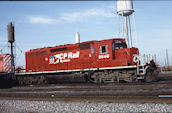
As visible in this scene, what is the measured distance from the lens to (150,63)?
55.1 feet

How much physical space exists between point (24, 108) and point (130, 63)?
1052cm

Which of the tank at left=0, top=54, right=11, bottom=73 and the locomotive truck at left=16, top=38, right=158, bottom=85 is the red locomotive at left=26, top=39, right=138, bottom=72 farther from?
the tank at left=0, top=54, right=11, bottom=73

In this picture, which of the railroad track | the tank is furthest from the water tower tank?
the railroad track

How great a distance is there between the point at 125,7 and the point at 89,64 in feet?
63.4

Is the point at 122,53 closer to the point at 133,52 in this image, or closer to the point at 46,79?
the point at 133,52

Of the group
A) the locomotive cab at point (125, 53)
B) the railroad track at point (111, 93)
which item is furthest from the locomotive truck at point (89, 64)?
the railroad track at point (111, 93)

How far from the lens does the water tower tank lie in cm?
3422

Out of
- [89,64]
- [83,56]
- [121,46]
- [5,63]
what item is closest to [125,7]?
[121,46]

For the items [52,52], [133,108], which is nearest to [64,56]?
[52,52]

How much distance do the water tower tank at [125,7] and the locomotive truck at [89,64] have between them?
1746 centimetres

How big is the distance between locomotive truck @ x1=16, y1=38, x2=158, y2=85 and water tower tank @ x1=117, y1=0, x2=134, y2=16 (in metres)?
17.5

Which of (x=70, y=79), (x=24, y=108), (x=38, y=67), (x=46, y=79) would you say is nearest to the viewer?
(x=24, y=108)

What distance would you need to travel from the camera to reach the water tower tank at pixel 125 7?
3422 centimetres

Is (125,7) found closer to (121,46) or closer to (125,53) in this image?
(121,46)
